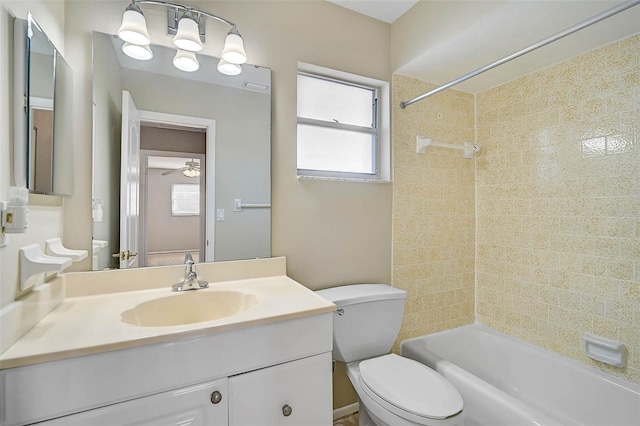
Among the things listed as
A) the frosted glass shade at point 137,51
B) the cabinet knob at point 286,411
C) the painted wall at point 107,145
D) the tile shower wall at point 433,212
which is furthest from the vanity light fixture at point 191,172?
the tile shower wall at point 433,212

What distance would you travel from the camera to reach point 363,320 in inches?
62.4

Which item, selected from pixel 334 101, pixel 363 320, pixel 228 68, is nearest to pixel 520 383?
pixel 363 320

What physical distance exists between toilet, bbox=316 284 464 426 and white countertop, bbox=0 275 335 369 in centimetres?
39

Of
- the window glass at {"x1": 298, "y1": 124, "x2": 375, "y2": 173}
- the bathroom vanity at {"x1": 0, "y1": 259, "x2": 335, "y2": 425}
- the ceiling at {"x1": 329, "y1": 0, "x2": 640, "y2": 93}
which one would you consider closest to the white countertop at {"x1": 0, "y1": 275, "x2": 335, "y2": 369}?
the bathroom vanity at {"x1": 0, "y1": 259, "x2": 335, "y2": 425}

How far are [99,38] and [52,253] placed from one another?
3.01ft

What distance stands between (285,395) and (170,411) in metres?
0.37

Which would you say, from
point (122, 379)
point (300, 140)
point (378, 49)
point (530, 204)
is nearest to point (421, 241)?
point (530, 204)

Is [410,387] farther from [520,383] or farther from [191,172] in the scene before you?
[191,172]

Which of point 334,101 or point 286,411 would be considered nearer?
point 286,411

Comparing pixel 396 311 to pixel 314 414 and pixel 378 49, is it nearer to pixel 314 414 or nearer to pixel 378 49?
pixel 314 414

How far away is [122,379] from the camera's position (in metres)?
0.83

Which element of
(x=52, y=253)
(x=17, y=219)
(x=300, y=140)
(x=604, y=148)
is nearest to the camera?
(x=17, y=219)

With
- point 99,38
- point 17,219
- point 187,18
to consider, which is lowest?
point 17,219

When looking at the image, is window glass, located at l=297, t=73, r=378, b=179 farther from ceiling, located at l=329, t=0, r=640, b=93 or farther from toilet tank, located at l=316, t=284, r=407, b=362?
toilet tank, located at l=316, t=284, r=407, b=362
